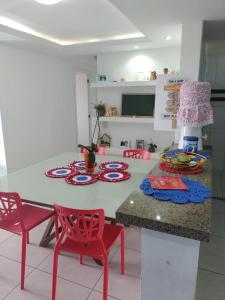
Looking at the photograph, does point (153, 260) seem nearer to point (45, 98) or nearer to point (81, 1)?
point (81, 1)

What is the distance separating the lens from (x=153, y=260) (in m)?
0.88

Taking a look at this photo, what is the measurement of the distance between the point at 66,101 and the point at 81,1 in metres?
2.87

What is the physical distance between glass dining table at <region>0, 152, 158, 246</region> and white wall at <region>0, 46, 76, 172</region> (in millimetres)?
1854

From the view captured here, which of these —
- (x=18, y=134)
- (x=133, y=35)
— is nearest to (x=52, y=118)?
(x=18, y=134)

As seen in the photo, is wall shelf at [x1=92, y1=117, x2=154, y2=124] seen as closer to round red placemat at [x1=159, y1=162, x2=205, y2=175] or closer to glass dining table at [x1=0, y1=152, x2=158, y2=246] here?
glass dining table at [x1=0, y1=152, x2=158, y2=246]

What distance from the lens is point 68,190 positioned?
1701mm

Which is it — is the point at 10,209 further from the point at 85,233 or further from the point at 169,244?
the point at 169,244

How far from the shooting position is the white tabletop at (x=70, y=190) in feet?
4.94

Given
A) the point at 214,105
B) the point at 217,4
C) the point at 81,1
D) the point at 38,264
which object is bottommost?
the point at 38,264

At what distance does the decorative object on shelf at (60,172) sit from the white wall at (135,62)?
288 cm

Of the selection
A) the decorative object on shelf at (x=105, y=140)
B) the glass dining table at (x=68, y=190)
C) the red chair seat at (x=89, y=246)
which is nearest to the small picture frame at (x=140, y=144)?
the decorative object on shelf at (x=105, y=140)

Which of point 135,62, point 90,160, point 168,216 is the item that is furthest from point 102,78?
point 168,216

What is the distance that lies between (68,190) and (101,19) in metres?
2.26

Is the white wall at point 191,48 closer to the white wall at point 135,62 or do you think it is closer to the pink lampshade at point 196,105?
the pink lampshade at point 196,105
